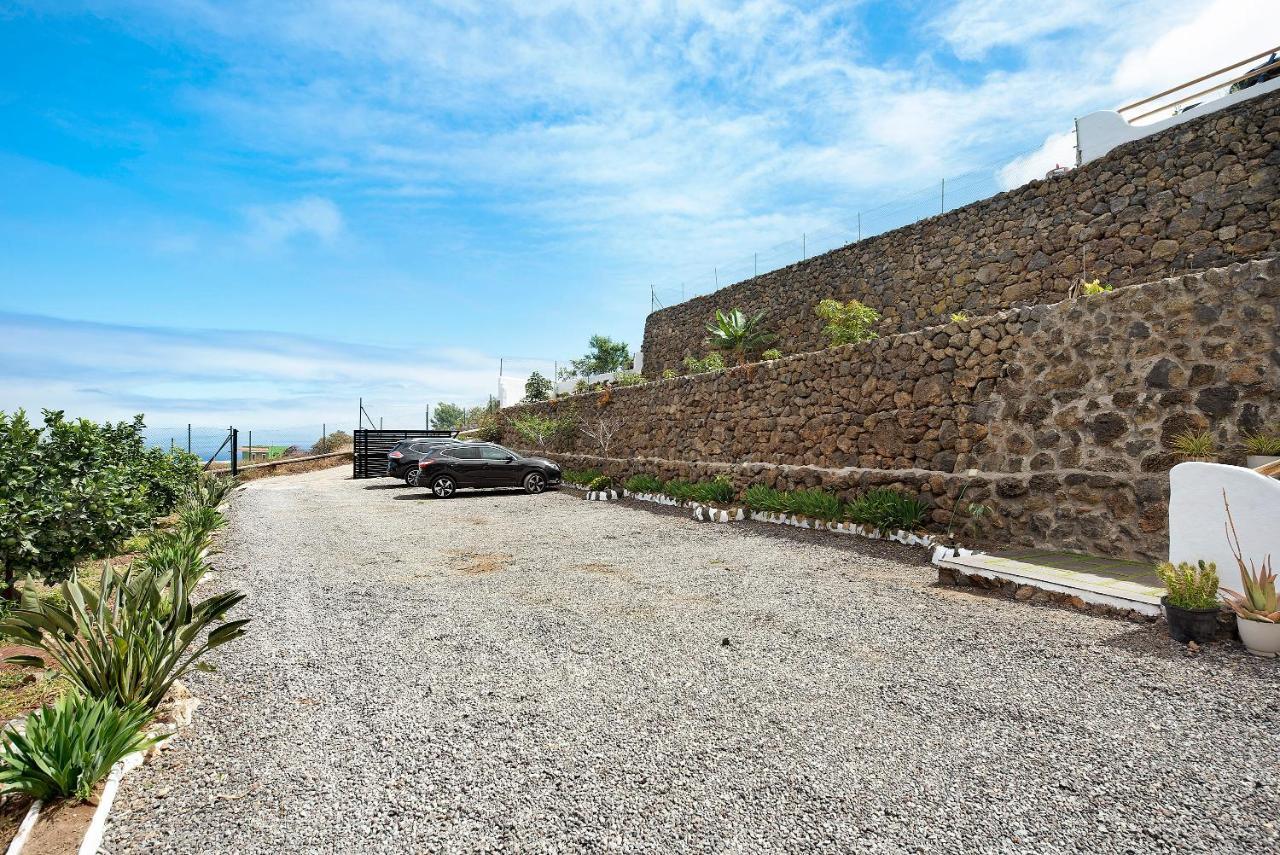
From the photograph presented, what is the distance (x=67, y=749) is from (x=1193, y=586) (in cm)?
644

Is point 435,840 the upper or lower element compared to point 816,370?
lower

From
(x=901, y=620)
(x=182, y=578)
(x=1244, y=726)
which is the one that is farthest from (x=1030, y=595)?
(x=182, y=578)

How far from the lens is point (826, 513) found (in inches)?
384

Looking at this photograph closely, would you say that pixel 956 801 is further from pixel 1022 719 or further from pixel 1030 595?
pixel 1030 595

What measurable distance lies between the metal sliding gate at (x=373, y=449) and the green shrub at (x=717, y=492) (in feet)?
49.9

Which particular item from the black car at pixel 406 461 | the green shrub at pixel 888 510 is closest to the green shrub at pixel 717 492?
the green shrub at pixel 888 510

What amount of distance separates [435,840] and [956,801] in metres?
2.07

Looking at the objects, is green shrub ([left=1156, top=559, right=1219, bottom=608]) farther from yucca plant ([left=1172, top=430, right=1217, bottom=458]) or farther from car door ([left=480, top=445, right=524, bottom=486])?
car door ([left=480, top=445, right=524, bottom=486])

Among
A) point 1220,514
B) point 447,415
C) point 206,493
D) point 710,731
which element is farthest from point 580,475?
point 447,415

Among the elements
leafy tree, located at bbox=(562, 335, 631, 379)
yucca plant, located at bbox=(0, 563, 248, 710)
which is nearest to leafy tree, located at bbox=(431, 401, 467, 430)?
leafy tree, located at bbox=(562, 335, 631, 379)

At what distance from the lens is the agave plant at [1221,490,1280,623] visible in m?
4.16

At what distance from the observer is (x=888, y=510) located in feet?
28.6

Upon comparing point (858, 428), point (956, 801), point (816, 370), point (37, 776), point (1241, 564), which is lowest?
point (956, 801)

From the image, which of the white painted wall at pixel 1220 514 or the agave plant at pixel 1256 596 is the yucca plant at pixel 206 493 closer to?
the white painted wall at pixel 1220 514
